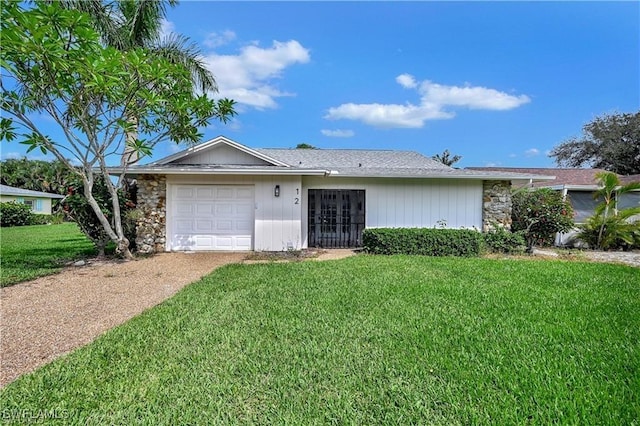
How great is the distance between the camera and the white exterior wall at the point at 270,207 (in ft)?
33.8

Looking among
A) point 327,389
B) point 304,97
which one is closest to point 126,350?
point 327,389

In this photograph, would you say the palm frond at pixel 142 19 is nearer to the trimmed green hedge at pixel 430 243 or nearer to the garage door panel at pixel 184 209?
the garage door panel at pixel 184 209

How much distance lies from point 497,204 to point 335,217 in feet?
18.9

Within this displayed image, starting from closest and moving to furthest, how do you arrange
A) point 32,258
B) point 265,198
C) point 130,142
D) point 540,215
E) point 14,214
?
point 130,142 → point 32,258 → point 265,198 → point 540,215 → point 14,214

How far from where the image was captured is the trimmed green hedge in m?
9.54

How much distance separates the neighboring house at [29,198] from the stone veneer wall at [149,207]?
2306 centimetres

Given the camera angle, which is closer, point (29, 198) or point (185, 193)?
point (185, 193)

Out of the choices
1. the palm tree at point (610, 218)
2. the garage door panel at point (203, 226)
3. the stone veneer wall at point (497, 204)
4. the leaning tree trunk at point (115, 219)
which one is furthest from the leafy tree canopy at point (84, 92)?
the palm tree at point (610, 218)

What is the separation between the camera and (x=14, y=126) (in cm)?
763

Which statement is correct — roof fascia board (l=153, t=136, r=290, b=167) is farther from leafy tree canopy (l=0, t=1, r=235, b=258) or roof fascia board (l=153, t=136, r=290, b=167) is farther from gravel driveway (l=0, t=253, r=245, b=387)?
gravel driveway (l=0, t=253, r=245, b=387)

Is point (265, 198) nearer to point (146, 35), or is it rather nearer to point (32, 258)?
point (32, 258)

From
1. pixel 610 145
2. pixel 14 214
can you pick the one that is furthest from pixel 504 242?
pixel 14 214

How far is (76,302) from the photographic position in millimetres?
5422

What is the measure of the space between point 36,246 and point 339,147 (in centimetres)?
1315
